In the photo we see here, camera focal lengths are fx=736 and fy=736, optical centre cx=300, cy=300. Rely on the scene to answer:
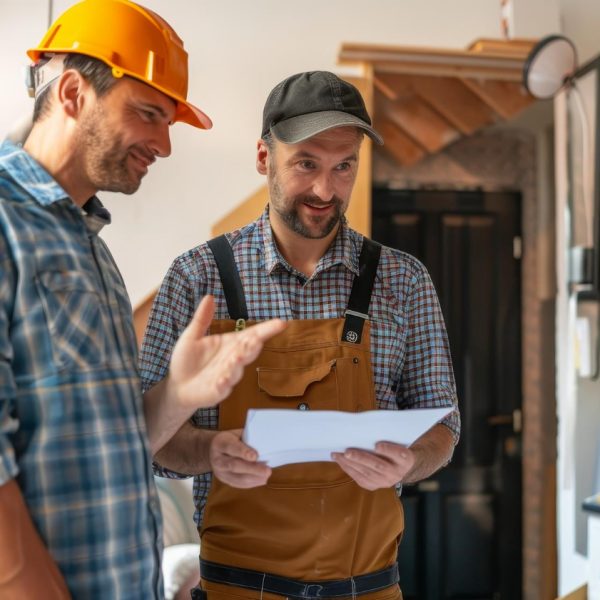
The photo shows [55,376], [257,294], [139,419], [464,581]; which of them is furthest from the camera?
[464,581]

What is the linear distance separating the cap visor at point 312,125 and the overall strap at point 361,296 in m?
0.23

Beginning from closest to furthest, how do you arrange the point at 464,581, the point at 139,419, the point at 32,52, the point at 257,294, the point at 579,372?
the point at 139,419, the point at 32,52, the point at 257,294, the point at 579,372, the point at 464,581

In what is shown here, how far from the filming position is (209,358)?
0.99m

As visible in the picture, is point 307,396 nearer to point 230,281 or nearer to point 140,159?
point 230,281

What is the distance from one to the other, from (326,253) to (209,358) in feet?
1.66

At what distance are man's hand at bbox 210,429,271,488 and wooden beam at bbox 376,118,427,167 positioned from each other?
2.89 meters

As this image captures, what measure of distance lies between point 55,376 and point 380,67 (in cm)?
277

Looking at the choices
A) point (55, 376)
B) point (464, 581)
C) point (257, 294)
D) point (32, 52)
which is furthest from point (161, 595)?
point (464, 581)

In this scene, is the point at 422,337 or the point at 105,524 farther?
the point at 422,337

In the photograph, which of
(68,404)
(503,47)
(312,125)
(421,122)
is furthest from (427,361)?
(421,122)

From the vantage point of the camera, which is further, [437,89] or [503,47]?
[437,89]

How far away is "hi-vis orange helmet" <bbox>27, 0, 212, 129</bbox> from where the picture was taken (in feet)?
3.52

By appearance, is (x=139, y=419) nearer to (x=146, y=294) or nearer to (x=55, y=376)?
(x=55, y=376)

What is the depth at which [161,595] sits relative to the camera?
1069 millimetres
